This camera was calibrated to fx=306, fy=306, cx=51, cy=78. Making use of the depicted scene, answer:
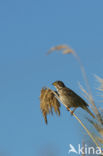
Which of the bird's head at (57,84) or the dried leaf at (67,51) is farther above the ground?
the bird's head at (57,84)

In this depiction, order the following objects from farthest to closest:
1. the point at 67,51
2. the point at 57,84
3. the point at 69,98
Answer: the point at 69,98 → the point at 57,84 → the point at 67,51

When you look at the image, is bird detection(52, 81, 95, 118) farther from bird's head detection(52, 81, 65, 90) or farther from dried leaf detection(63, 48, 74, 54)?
dried leaf detection(63, 48, 74, 54)

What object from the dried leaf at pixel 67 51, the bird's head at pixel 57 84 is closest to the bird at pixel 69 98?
the bird's head at pixel 57 84

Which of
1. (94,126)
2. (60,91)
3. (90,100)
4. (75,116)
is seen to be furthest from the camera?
(60,91)

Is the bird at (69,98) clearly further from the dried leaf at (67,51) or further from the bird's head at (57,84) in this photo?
the dried leaf at (67,51)

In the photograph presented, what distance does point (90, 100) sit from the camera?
7.55ft

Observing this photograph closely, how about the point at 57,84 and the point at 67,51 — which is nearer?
the point at 67,51

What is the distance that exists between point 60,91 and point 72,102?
1.52ft

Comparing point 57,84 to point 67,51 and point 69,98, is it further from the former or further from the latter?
point 67,51

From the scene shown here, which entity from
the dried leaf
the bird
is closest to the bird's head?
the bird

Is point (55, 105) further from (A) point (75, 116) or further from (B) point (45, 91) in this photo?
(A) point (75, 116)

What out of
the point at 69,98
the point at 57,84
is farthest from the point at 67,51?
the point at 69,98

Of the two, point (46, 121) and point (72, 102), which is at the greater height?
point (72, 102)

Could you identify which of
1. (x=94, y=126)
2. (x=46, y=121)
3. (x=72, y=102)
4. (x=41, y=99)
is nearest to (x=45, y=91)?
(x=41, y=99)
